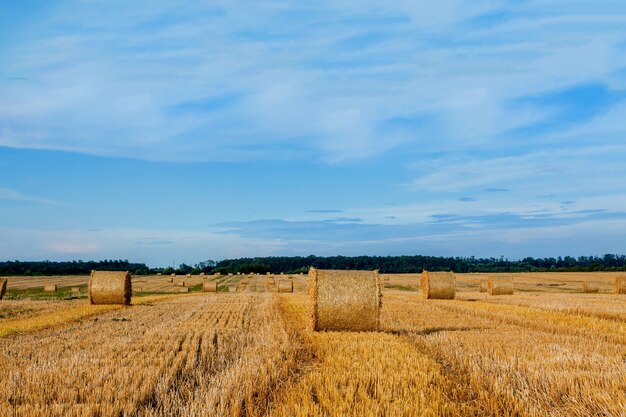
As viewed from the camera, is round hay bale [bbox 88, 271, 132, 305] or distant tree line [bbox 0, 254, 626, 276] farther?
distant tree line [bbox 0, 254, 626, 276]

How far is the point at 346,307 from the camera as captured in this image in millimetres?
12641

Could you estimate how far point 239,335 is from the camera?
1141cm

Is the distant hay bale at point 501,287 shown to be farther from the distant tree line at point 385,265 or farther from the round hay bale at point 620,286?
the distant tree line at point 385,265

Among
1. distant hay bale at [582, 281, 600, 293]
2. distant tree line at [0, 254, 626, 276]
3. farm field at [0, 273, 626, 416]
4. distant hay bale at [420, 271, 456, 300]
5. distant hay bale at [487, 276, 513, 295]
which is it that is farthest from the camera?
distant tree line at [0, 254, 626, 276]

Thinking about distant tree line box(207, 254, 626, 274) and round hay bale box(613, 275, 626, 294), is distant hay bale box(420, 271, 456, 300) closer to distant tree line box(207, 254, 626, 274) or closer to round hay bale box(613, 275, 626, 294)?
round hay bale box(613, 275, 626, 294)

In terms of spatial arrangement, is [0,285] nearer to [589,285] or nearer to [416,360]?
[416,360]

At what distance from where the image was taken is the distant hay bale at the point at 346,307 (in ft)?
41.1

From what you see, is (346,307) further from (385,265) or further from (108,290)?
(385,265)

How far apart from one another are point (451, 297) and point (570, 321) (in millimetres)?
10891

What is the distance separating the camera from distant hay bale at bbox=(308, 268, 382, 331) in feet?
41.1

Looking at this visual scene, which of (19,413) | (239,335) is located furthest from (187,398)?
(239,335)

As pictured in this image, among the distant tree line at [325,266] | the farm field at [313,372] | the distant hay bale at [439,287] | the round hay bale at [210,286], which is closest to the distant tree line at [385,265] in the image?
the distant tree line at [325,266]

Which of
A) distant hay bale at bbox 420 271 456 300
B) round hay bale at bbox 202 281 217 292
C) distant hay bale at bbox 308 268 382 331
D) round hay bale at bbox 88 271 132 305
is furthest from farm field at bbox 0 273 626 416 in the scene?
round hay bale at bbox 202 281 217 292

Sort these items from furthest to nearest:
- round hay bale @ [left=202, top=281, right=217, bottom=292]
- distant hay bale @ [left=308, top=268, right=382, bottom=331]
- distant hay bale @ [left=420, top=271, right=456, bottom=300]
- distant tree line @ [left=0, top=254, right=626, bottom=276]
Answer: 1. distant tree line @ [left=0, top=254, right=626, bottom=276]
2. round hay bale @ [left=202, top=281, right=217, bottom=292]
3. distant hay bale @ [left=420, top=271, right=456, bottom=300]
4. distant hay bale @ [left=308, top=268, right=382, bottom=331]
